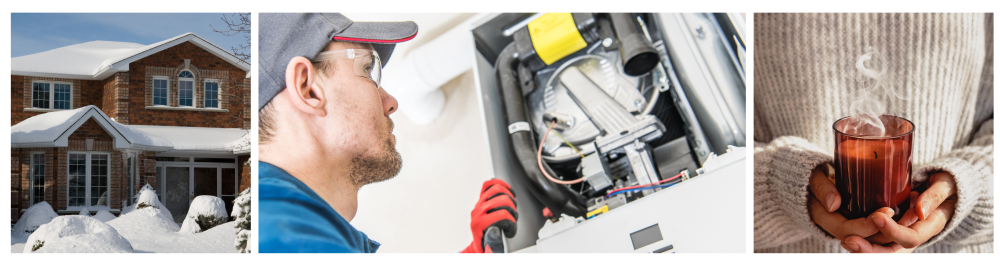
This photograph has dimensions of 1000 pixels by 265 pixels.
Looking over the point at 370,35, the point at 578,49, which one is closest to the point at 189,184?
the point at 370,35

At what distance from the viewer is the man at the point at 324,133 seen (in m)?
1.95

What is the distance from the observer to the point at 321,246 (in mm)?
1942

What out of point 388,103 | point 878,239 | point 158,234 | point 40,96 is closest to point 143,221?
point 158,234

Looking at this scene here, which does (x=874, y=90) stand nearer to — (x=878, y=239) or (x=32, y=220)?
(x=878, y=239)

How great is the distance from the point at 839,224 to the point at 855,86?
586mm

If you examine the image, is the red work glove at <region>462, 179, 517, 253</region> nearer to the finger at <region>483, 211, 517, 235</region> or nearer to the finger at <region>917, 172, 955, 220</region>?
the finger at <region>483, 211, 517, 235</region>

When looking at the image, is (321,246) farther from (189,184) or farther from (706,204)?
(706,204)

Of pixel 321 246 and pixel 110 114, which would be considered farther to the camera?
pixel 110 114

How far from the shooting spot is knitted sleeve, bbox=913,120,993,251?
1.70 metres

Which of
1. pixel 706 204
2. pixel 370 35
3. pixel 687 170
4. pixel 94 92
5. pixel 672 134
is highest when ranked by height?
pixel 370 35

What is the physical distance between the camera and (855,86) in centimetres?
202

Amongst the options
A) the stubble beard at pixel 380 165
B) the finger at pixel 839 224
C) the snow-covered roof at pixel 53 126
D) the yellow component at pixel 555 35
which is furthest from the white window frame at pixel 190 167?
the finger at pixel 839 224

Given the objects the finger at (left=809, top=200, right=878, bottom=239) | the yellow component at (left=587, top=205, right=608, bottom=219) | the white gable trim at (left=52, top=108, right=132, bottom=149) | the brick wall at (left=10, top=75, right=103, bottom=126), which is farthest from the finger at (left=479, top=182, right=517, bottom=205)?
the brick wall at (left=10, top=75, right=103, bottom=126)
